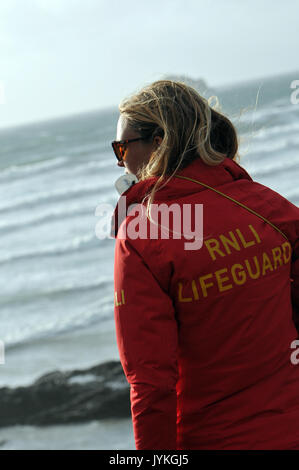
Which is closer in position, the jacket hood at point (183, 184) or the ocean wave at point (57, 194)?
the jacket hood at point (183, 184)

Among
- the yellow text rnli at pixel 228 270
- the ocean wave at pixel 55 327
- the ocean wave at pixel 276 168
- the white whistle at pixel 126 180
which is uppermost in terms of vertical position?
the ocean wave at pixel 276 168

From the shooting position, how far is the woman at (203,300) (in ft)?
4.43

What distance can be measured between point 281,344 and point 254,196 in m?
0.40

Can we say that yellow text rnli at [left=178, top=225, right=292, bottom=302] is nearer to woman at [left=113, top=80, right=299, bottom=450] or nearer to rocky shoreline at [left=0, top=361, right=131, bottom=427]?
woman at [left=113, top=80, right=299, bottom=450]

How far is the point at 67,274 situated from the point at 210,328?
809 cm

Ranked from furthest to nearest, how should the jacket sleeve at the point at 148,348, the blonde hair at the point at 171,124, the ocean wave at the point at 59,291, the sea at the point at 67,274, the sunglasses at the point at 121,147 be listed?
the ocean wave at the point at 59,291 → the sea at the point at 67,274 → the sunglasses at the point at 121,147 → the blonde hair at the point at 171,124 → the jacket sleeve at the point at 148,348

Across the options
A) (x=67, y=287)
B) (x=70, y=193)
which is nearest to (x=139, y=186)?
(x=67, y=287)

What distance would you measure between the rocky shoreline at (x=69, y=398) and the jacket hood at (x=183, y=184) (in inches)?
124

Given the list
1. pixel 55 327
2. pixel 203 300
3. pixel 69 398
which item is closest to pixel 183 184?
pixel 203 300

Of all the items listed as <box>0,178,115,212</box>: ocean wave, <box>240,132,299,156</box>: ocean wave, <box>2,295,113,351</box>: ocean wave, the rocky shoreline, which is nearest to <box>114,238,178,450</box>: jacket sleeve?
the rocky shoreline

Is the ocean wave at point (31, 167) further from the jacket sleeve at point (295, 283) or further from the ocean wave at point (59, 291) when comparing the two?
the jacket sleeve at point (295, 283)

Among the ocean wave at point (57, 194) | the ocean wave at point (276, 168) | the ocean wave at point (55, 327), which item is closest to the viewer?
the ocean wave at point (55, 327)

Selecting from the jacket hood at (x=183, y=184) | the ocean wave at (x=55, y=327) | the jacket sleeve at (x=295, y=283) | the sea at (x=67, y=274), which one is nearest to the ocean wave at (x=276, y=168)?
the sea at (x=67, y=274)

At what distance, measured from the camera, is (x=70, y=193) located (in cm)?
1853
